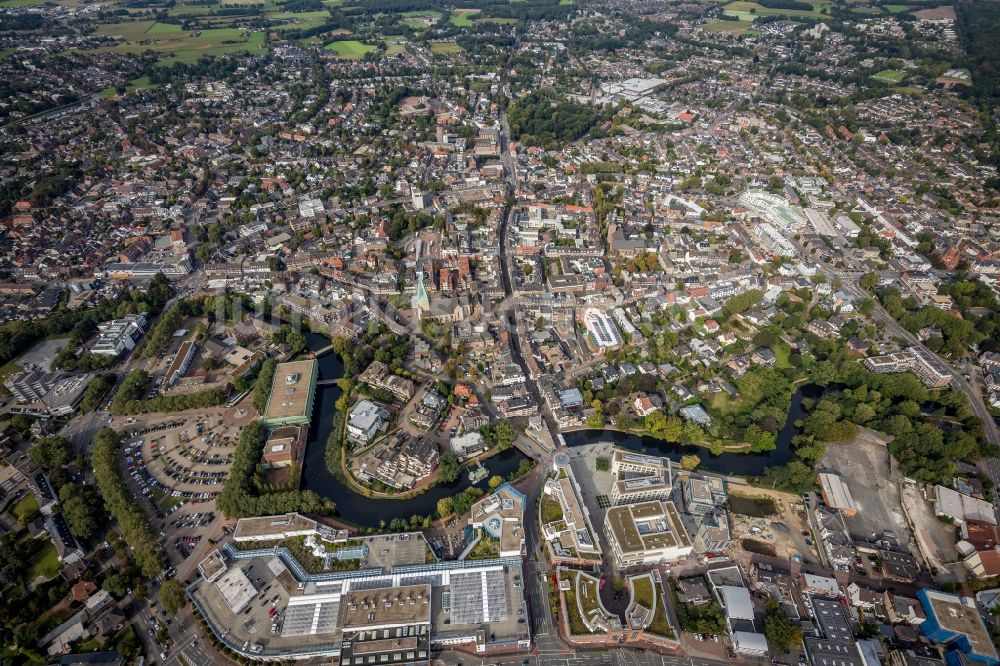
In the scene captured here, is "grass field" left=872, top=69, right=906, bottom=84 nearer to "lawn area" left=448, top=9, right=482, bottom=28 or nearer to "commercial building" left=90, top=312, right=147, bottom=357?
"lawn area" left=448, top=9, right=482, bottom=28

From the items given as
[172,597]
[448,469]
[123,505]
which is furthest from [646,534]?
[123,505]

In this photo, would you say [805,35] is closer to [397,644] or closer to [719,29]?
[719,29]

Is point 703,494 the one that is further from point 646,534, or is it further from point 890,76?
point 890,76

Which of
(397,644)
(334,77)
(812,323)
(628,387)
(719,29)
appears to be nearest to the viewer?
(397,644)

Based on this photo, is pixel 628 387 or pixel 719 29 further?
pixel 719 29

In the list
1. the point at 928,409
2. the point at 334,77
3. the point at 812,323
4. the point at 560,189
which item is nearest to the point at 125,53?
the point at 334,77

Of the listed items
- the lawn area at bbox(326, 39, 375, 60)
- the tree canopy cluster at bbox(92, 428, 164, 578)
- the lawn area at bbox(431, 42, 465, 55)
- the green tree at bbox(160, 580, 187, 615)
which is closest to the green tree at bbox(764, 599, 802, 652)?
the green tree at bbox(160, 580, 187, 615)
